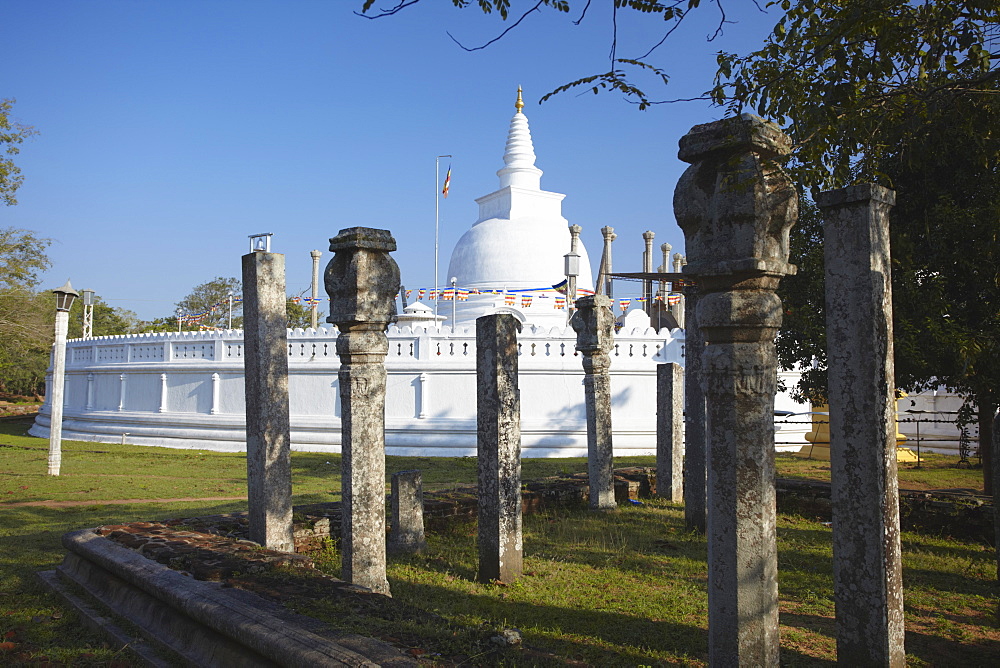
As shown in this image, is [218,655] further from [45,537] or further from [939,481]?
[939,481]

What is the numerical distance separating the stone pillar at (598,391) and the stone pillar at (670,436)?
813 mm

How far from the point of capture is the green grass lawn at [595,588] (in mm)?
4598

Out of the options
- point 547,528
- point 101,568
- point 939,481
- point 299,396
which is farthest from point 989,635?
point 299,396

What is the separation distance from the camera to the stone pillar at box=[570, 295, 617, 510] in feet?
30.0

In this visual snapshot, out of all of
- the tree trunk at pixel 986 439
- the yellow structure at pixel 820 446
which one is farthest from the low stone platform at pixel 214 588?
the yellow structure at pixel 820 446

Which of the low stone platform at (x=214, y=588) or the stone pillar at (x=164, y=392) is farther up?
the stone pillar at (x=164, y=392)

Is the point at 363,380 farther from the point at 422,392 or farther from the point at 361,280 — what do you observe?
the point at 422,392

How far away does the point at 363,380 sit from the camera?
214 inches

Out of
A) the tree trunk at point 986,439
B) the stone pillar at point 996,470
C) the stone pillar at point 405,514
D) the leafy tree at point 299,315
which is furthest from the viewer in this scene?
the leafy tree at point 299,315

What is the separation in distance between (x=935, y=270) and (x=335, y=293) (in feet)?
21.9

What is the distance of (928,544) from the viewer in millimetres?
7438

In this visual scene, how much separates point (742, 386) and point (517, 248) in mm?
28882

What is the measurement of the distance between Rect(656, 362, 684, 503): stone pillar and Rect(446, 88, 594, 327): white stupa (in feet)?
56.7

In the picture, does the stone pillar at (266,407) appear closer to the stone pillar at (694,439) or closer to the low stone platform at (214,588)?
the low stone platform at (214,588)
